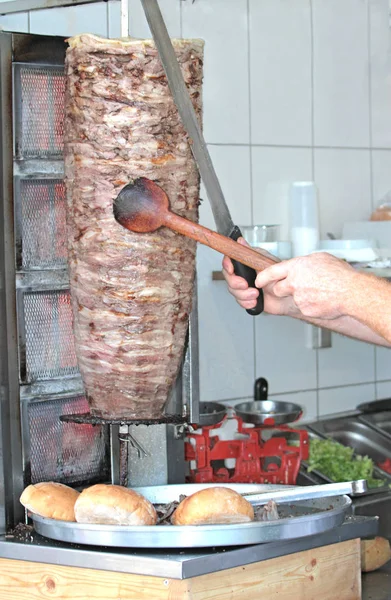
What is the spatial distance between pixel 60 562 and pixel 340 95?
10.8 feet

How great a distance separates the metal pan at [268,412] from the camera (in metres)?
3.36

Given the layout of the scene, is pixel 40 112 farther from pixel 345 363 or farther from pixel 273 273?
pixel 345 363

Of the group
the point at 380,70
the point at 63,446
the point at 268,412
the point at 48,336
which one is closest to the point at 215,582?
the point at 63,446

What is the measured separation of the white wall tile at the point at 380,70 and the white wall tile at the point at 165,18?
1298mm

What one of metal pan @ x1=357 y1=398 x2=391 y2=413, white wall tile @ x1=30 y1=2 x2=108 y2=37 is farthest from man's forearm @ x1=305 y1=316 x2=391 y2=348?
metal pan @ x1=357 y1=398 x2=391 y2=413

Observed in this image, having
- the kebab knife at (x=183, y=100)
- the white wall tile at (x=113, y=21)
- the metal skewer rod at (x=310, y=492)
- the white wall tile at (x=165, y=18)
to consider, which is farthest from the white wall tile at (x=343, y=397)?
the kebab knife at (x=183, y=100)

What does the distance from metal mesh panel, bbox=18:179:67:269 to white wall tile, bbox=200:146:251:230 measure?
73.2 inches

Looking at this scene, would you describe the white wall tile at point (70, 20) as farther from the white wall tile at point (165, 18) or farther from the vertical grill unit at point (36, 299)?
the vertical grill unit at point (36, 299)

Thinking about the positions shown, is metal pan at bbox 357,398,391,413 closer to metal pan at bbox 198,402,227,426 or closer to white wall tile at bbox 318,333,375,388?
white wall tile at bbox 318,333,375,388

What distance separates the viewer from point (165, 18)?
12.8ft

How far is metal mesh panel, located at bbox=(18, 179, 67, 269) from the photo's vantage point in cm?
220

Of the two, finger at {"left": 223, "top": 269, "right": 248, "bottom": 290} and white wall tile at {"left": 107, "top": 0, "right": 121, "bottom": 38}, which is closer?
finger at {"left": 223, "top": 269, "right": 248, "bottom": 290}

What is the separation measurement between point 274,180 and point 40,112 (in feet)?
7.38

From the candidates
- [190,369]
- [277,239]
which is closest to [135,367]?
[190,369]
